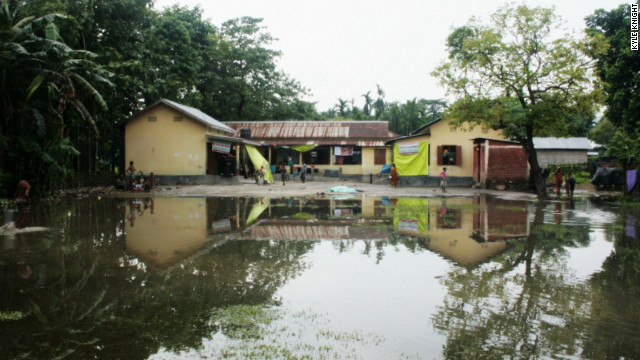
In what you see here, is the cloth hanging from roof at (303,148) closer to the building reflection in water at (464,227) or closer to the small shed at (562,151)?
the small shed at (562,151)

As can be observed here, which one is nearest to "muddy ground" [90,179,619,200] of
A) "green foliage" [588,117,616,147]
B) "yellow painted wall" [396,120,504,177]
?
"yellow painted wall" [396,120,504,177]

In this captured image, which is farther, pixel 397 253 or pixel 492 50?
pixel 492 50

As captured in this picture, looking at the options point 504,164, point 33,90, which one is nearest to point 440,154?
point 504,164

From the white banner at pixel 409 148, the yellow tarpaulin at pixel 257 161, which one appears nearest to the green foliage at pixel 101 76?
the yellow tarpaulin at pixel 257 161

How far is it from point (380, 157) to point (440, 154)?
26.9 feet

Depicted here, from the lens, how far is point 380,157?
117 ft

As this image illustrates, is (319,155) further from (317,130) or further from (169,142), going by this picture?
(169,142)

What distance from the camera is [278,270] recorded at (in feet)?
21.3

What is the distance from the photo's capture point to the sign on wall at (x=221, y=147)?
27.8 meters

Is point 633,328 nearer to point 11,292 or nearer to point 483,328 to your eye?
point 483,328

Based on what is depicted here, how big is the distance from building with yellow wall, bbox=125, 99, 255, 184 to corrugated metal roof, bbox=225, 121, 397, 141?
992 cm

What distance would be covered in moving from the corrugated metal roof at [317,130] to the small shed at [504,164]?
1193 centimetres

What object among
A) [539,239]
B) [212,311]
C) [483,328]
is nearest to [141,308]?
[212,311]

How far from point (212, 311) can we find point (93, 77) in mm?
18362
